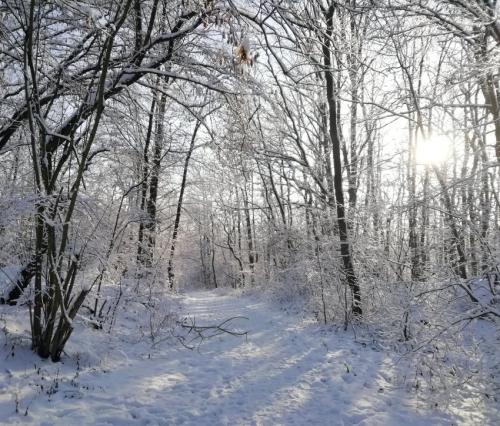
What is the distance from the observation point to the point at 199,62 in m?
6.34

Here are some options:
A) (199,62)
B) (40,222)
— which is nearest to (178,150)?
(199,62)

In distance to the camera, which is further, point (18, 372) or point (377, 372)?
point (377, 372)

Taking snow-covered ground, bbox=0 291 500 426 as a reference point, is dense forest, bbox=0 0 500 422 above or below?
above

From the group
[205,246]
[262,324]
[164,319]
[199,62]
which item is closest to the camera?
[199,62]

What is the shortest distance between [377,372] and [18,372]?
197 inches

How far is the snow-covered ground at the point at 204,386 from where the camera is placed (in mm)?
4090

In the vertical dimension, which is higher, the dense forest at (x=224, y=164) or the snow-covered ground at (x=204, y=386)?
the dense forest at (x=224, y=164)

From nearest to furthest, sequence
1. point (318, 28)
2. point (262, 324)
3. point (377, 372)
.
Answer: point (318, 28) < point (377, 372) < point (262, 324)

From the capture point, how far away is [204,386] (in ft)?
16.8

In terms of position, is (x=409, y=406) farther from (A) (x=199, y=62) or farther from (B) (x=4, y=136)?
(B) (x=4, y=136)

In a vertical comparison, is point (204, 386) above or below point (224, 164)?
below

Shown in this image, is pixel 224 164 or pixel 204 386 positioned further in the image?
pixel 224 164

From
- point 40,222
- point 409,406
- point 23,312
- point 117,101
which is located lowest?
point 409,406

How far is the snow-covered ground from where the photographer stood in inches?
161
